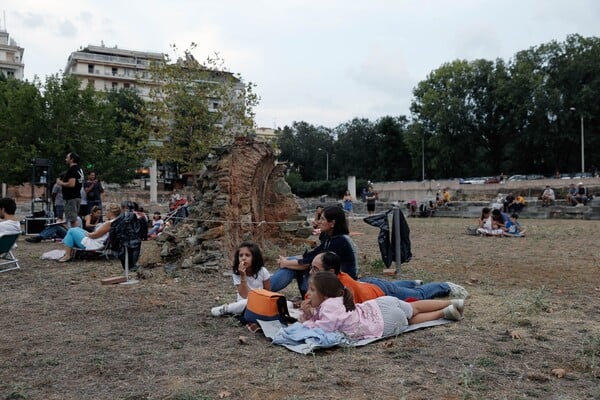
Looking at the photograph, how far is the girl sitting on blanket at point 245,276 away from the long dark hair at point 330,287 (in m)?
1.12

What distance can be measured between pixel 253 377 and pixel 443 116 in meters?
57.6

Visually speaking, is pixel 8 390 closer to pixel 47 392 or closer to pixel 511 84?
pixel 47 392

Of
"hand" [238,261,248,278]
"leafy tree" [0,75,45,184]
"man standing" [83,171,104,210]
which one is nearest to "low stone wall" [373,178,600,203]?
"leafy tree" [0,75,45,184]

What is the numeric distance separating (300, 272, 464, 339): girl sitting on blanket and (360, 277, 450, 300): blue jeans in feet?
2.28

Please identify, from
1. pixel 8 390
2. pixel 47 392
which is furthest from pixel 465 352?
pixel 8 390

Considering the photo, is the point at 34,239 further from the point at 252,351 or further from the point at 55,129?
the point at 55,129

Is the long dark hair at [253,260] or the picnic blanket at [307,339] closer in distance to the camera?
the picnic blanket at [307,339]

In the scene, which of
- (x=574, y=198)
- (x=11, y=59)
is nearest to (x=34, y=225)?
(x=574, y=198)

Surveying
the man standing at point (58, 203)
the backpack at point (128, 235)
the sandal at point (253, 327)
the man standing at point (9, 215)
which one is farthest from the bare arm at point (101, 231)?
the man standing at point (58, 203)

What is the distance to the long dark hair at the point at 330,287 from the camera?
446 centimetres

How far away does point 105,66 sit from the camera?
74.8m

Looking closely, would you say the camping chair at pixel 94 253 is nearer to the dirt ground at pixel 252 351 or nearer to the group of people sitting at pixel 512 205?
the dirt ground at pixel 252 351

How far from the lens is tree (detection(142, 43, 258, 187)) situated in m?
24.0

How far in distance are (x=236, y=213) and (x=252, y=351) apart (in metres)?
5.38
